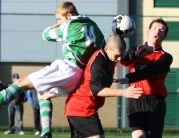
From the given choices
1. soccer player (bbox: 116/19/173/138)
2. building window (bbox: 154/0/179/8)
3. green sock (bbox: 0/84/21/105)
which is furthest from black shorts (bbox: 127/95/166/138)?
building window (bbox: 154/0/179/8)

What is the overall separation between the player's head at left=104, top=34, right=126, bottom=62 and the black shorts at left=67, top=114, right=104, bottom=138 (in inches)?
28.1

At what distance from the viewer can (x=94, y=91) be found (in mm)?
6824

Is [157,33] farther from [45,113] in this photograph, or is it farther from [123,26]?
[45,113]

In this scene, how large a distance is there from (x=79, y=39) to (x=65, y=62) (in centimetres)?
31

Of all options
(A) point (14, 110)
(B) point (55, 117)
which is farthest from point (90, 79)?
(B) point (55, 117)

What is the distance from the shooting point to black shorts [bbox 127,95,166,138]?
7.46 m

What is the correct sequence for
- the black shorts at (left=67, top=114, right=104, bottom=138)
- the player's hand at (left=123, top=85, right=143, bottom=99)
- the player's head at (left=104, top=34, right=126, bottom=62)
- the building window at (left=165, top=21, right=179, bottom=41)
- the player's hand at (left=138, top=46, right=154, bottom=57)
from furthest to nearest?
the building window at (left=165, top=21, right=179, bottom=41)
the player's hand at (left=138, top=46, right=154, bottom=57)
the black shorts at (left=67, top=114, right=104, bottom=138)
the player's head at (left=104, top=34, right=126, bottom=62)
the player's hand at (left=123, top=85, right=143, bottom=99)

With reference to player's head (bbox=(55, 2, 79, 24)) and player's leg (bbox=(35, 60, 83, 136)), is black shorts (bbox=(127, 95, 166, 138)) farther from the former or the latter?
player's head (bbox=(55, 2, 79, 24))

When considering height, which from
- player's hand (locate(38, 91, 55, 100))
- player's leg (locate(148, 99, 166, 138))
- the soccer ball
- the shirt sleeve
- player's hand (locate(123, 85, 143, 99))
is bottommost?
player's leg (locate(148, 99, 166, 138))

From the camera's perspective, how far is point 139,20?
A: 19094 mm

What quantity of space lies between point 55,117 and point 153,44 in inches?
443

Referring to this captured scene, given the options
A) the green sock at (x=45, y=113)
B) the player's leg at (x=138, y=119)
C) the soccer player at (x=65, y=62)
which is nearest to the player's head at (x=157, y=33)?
the soccer player at (x=65, y=62)

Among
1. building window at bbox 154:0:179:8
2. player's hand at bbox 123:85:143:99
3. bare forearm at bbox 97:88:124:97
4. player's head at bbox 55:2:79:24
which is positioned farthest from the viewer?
building window at bbox 154:0:179:8

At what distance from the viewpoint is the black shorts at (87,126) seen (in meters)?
7.06
